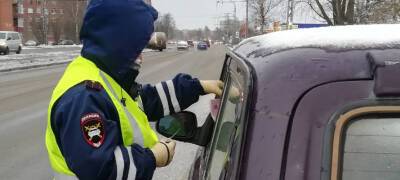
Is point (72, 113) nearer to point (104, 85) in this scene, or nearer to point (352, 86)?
point (104, 85)

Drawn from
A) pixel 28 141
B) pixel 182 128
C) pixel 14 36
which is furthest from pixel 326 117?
pixel 14 36

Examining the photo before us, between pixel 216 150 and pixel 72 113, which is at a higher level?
pixel 72 113

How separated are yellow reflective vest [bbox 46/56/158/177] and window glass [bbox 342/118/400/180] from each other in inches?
A: 35.6

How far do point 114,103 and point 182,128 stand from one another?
2.42 feet

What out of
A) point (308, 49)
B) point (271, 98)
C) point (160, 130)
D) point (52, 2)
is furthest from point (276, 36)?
point (52, 2)

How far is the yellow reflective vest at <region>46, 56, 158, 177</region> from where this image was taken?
201cm

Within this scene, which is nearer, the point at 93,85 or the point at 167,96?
the point at 93,85

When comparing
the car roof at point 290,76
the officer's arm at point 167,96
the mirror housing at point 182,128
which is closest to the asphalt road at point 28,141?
the officer's arm at point 167,96

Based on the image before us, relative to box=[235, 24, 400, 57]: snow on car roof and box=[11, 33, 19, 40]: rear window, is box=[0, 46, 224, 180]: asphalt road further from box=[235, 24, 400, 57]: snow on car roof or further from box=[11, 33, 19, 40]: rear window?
box=[11, 33, 19, 40]: rear window

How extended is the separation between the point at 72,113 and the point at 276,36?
2.28ft

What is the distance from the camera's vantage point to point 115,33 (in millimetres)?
2037

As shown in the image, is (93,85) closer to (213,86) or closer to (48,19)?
(213,86)

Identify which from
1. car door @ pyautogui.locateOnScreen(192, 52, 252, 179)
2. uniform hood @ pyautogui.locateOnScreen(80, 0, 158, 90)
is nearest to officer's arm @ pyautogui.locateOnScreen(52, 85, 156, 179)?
uniform hood @ pyautogui.locateOnScreen(80, 0, 158, 90)

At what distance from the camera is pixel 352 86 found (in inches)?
52.6
